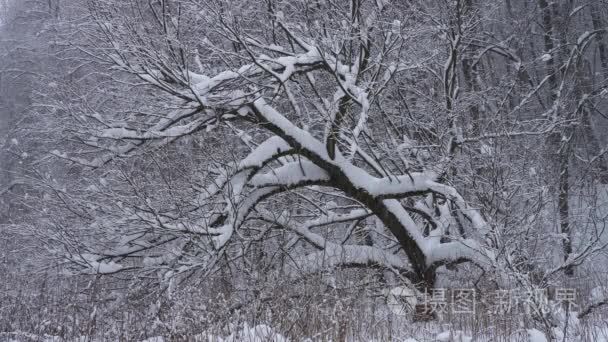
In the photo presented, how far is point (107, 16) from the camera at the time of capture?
8.27m

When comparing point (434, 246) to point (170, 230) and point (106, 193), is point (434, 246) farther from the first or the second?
point (106, 193)

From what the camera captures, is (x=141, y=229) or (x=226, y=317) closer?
(x=226, y=317)

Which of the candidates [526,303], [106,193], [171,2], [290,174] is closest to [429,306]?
[526,303]

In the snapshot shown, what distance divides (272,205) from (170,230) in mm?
3167

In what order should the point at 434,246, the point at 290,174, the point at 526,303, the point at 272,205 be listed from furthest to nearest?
the point at 272,205 → the point at 434,246 → the point at 290,174 → the point at 526,303

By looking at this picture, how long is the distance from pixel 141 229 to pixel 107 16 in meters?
3.14

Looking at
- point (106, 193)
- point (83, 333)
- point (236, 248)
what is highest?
point (106, 193)

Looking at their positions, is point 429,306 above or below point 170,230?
below

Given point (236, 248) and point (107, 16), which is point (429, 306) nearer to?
point (236, 248)

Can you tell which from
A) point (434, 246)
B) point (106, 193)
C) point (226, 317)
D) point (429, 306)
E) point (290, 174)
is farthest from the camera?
point (434, 246)

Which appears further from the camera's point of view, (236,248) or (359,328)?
(236,248)

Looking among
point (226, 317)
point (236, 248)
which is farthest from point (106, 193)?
point (226, 317)

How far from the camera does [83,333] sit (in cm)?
447

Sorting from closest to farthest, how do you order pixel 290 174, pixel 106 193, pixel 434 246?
pixel 106 193
pixel 290 174
pixel 434 246
